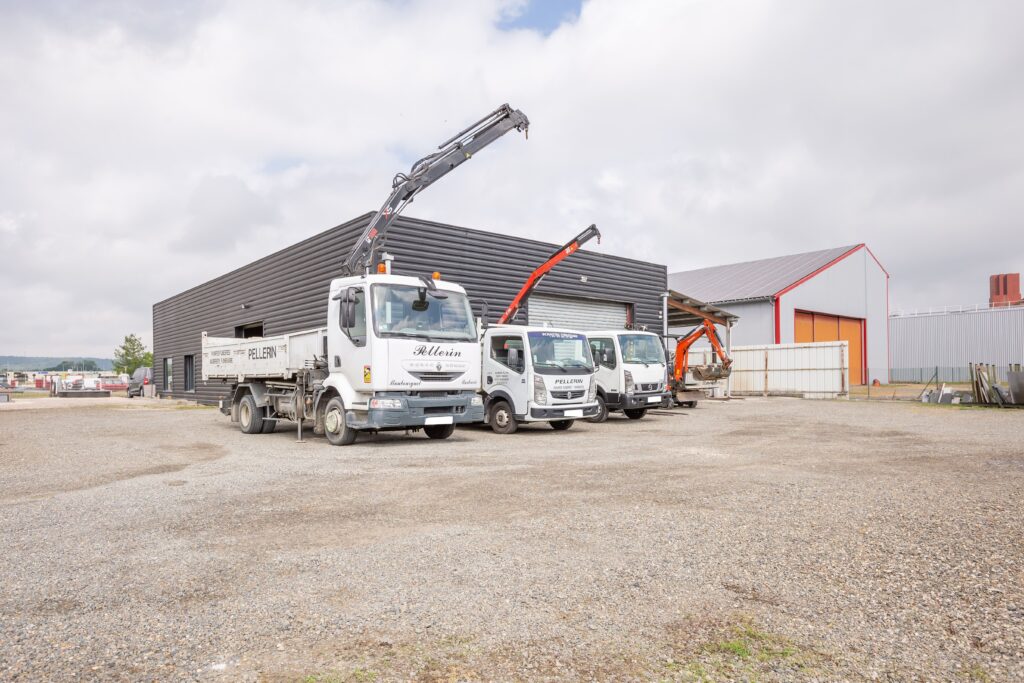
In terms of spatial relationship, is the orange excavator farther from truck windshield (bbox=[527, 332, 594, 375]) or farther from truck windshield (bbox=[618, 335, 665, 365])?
truck windshield (bbox=[527, 332, 594, 375])

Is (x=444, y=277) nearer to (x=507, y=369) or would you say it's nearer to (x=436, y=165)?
(x=436, y=165)

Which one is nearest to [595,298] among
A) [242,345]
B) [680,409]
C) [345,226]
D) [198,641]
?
[680,409]

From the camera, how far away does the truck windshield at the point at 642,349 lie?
15688 millimetres

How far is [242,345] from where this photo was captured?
13.9 meters

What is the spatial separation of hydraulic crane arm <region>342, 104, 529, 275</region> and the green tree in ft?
195

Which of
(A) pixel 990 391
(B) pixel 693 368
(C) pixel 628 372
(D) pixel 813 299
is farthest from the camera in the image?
(D) pixel 813 299

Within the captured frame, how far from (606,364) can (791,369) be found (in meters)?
14.0

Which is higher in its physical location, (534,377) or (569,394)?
(534,377)

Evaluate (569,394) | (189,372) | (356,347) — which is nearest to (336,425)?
(356,347)

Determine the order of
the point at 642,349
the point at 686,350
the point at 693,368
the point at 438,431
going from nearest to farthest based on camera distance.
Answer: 1. the point at 438,431
2. the point at 642,349
3. the point at 686,350
4. the point at 693,368

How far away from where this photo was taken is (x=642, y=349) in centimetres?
1589

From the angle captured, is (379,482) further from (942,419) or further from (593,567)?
(942,419)

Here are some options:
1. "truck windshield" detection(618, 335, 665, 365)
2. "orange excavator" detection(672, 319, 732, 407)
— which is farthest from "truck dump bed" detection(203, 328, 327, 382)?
"orange excavator" detection(672, 319, 732, 407)

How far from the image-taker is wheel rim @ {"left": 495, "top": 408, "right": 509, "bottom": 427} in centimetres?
1291
